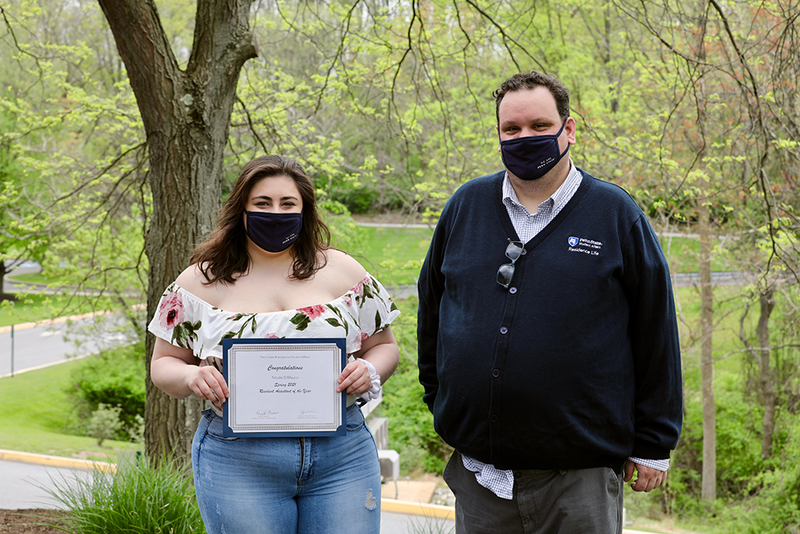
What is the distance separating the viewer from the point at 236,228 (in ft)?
7.91

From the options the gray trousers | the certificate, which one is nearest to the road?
the certificate

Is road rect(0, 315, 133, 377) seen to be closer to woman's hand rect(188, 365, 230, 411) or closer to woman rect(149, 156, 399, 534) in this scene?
woman rect(149, 156, 399, 534)

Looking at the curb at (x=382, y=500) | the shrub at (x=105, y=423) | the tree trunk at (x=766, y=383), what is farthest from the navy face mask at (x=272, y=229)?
the tree trunk at (x=766, y=383)

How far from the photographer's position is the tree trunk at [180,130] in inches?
156

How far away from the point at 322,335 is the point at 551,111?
3.50ft

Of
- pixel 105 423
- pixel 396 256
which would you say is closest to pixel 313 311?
pixel 105 423

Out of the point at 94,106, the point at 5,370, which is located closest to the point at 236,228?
the point at 94,106

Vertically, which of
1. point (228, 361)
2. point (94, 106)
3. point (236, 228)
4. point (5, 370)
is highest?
point (94, 106)

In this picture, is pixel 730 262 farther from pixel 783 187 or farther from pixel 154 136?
pixel 154 136

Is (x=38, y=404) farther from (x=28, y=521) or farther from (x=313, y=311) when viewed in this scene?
(x=313, y=311)

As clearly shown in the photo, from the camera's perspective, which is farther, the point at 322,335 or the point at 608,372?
the point at 322,335

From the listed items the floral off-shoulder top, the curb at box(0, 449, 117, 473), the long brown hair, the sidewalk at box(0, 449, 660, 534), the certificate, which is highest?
the long brown hair

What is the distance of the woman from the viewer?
217 cm

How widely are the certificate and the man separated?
0.38m
